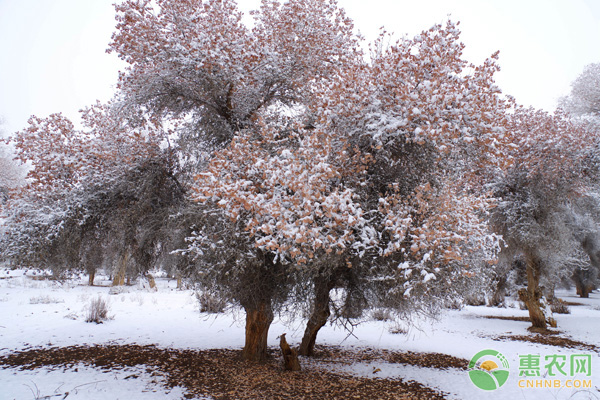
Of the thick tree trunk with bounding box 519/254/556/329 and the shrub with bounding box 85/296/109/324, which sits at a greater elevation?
the thick tree trunk with bounding box 519/254/556/329

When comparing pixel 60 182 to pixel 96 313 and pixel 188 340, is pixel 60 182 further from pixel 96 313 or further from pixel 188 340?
pixel 96 313

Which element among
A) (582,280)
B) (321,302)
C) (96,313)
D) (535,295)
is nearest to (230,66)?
(321,302)

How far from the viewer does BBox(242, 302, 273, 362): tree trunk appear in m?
7.41

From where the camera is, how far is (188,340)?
983 centimetres

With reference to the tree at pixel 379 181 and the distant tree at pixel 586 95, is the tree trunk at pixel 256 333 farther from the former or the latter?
the distant tree at pixel 586 95

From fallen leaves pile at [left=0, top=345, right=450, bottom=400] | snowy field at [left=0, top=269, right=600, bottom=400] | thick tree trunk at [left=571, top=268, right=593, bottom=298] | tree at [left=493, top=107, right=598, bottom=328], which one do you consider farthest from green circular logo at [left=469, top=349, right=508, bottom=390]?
thick tree trunk at [left=571, top=268, right=593, bottom=298]

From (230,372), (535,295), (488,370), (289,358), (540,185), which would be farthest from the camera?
(535,295)

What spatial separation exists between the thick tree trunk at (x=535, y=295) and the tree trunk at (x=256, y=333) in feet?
35.1

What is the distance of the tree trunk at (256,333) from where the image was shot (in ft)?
24.3

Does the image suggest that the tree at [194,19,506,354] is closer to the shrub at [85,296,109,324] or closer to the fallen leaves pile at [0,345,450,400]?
the fallen leaves pile at [0,345,450,400]

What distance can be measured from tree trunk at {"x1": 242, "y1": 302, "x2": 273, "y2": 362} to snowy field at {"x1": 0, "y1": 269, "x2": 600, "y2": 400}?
0.60 meters

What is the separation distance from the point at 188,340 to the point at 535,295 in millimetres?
12501

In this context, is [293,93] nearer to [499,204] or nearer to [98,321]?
[499,204]

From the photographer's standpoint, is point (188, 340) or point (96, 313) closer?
point (188, 340)
